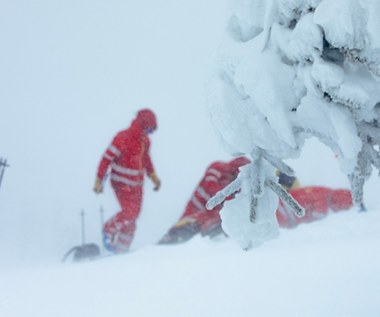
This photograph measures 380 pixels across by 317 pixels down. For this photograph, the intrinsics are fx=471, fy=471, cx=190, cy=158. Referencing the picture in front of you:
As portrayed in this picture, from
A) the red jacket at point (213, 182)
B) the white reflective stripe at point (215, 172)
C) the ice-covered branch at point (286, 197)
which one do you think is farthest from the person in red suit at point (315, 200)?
the ice-covered branch at point (286, 197)

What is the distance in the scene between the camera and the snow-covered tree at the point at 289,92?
4.10ft

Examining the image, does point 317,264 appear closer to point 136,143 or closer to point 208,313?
point 208,313

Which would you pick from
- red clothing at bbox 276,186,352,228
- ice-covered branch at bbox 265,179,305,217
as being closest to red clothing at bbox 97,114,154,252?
red clothing at bbox 276,186,352,228

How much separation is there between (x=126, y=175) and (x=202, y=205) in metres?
0.84

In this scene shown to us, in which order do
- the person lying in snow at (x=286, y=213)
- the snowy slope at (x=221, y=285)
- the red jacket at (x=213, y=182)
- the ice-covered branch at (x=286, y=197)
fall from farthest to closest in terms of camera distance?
the red jacket at (x=213, y=182) → the person lying in snow at (x=286, y=213) → the snowy slope at (x=221, y=285) → the ice-covered branch at (x=286, y=197)

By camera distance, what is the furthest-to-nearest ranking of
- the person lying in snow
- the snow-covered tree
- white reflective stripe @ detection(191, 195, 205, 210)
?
1. white reflective stripe @ detection(191, 195, 205, 210)
2. the person lying in snow
3. the snow-covered tree

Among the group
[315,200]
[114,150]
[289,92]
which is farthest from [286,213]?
[289,92]

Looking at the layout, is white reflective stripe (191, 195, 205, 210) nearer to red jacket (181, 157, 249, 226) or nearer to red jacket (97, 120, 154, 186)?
red jacket (181, 157, 249, 226)

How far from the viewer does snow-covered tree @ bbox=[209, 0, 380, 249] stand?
125cm

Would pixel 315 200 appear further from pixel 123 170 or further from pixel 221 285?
pixel 221 285

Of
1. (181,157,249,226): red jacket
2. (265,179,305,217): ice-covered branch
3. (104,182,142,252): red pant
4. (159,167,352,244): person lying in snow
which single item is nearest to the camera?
(265,179,305,217): ice-covered branch

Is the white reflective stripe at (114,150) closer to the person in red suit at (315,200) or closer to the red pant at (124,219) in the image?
the red pant at (124,219)

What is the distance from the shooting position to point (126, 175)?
15.9 ft

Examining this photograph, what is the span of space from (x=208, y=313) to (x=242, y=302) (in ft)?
0.61
